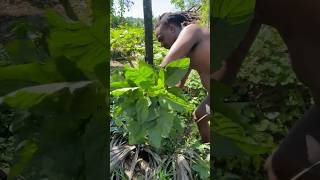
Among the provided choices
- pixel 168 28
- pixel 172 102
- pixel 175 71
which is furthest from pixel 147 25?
pixel 175 71

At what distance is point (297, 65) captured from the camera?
150cm

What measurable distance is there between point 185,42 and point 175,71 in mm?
701

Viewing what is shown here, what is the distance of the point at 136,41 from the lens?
5.90 metres

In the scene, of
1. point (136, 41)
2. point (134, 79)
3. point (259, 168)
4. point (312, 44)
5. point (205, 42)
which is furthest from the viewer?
point (136, 41)

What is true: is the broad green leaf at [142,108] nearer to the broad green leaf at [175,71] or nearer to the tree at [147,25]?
the broad green leaf at [175,71]

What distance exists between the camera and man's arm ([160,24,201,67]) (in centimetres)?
302

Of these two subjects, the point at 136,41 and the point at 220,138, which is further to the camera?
the point at 136,41

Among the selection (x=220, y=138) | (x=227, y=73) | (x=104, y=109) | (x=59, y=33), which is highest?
(x=59, y=33)

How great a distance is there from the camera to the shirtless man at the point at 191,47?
307cm

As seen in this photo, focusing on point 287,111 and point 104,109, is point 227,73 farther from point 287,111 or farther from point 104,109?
point 104,109

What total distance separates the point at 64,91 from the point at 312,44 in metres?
0.83

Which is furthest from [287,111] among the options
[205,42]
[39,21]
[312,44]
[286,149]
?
[205,42]

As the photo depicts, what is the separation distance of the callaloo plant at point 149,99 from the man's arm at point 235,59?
3.04 ft

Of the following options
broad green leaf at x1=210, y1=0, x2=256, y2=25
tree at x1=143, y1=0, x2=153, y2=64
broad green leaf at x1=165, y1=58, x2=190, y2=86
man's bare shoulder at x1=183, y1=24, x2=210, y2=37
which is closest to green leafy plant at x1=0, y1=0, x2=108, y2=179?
broad green leaf at x1=210, y1=0, x2=256, y2=25
